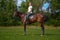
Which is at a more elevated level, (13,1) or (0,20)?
(13,1)

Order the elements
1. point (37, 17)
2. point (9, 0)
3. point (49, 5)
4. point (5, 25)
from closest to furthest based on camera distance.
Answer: point (37, 17)
point (5, 25)
point (49, 5)
point (9, 0)

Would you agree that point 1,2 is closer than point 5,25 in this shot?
No

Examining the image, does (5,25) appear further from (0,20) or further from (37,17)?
(37,17)

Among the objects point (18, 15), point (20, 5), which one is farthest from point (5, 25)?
point (18, 15)

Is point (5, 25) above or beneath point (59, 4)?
beneath

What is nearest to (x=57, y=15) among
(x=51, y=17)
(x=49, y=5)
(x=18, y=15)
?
(x=51, y=17)

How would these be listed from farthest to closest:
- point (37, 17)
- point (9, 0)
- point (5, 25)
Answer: point (9, 0) < point (5, 25) < point (37, 17)

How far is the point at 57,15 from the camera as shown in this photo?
141ft

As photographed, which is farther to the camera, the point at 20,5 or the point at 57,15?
the point at 20,5

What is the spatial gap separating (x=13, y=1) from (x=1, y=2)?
3.62m

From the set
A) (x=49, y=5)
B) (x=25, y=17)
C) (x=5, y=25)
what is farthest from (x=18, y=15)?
(x=49, y=5)

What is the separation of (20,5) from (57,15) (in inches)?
583

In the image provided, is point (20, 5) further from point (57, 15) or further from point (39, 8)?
point (57, 15)

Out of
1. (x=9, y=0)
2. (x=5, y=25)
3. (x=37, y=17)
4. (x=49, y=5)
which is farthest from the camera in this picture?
(x=9, y=0)
